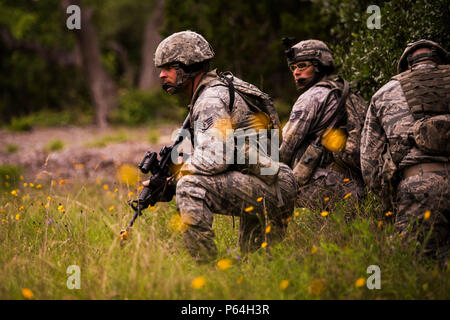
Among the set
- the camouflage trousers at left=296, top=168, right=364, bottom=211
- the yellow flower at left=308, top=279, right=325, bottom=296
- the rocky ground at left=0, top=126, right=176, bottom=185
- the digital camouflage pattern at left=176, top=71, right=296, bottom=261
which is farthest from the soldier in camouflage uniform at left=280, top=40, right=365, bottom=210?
the rocky ground at left=0, top=126, right=176, bottom=185

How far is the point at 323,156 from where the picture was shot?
5164 millimetres

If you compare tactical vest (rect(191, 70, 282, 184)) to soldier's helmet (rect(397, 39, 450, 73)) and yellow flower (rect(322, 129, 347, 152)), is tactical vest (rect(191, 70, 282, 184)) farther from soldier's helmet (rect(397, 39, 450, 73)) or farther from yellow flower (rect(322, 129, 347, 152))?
soldier's helmet (rect(397, 39, 450, 73))

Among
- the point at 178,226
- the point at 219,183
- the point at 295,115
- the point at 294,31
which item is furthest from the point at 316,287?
the point at 294,31

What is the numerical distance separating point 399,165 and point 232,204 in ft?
4.36

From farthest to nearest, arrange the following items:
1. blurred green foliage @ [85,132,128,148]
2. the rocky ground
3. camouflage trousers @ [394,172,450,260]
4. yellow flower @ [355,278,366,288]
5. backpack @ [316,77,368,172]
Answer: blurred green foliage @ [85,132,128,148] → the rocky ground → backpack @ [316,77,368,172] → camouflage trousers @ [394,172,450,260] → yellow flower @ [355,278,366,288]

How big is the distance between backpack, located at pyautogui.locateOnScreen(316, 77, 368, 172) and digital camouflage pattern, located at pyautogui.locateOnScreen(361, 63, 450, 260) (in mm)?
504

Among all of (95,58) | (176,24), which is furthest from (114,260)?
(95,58)

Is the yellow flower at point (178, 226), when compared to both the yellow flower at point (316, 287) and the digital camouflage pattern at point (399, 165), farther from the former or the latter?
the digital camouflage pattern at point (399, 165)

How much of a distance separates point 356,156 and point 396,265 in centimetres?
148

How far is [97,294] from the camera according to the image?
3.65m

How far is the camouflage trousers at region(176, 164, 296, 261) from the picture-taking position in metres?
4.21

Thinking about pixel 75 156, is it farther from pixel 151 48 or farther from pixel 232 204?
pixel 151 48

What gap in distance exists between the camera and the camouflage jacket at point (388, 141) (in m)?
4.12

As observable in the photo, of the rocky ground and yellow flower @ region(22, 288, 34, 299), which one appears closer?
yellow flower @ region(22, 288, 34, 299)
